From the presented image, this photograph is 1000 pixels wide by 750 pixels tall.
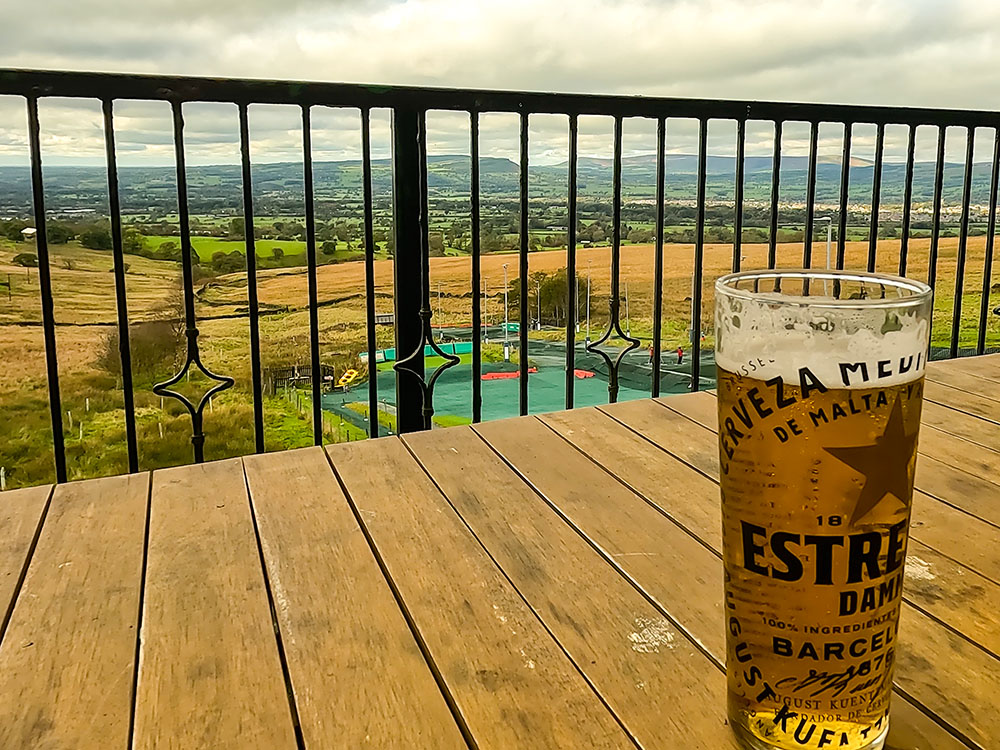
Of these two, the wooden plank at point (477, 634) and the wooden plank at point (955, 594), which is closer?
the wooden plank at point (477, 634)

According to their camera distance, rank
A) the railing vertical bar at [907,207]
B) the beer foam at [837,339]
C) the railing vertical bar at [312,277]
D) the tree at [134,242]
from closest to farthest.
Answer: the beer foam at [837,339], the railing vertical bar at [312,277], the tree at [134,242], the railing vertical bar at [907,207]

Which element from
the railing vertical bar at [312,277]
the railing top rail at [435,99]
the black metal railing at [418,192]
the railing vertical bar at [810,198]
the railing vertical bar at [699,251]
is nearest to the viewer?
the railing top rail at [435,99]

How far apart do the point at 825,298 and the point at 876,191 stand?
2237 millimetres

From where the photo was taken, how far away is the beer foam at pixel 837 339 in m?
0.46

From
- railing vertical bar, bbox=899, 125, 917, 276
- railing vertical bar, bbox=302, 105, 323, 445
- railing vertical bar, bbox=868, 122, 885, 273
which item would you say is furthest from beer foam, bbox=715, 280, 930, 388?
railing vertical bar, bbox=899, 125, 917, 276

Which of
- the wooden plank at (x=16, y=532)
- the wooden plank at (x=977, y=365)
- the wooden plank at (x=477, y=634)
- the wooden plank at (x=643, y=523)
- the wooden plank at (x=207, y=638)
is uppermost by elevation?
the wooden plank at (x=977, y=365)

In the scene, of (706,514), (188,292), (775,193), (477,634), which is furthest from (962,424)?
(188,292)

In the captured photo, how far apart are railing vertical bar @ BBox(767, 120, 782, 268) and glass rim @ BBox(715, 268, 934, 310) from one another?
1840mm

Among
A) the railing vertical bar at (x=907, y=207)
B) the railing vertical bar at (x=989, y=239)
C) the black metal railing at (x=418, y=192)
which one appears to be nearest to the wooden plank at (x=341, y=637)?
the black metal railing at (x=418, y=192)

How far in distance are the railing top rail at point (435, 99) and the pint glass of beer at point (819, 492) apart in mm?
1450

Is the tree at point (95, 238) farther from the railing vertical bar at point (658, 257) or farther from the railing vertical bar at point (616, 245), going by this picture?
the railing vertical bar at point (658, 257)

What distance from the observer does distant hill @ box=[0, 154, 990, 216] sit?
1.95m

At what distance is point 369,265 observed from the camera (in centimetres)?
196

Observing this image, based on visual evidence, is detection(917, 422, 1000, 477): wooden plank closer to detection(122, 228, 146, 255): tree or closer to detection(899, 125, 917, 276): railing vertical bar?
detection(899, 125, 917, 276): railing vertical bar
